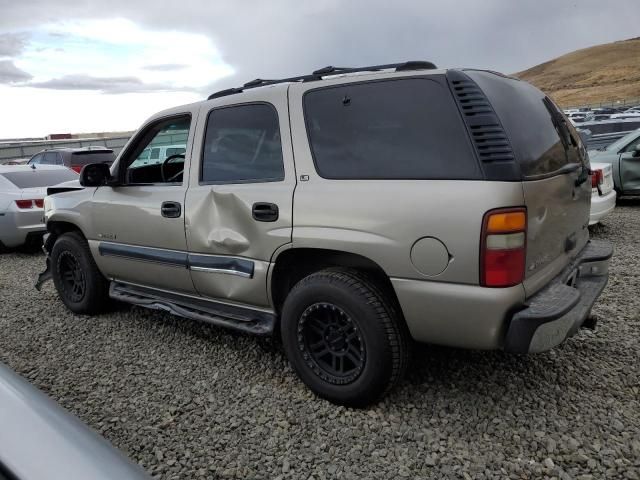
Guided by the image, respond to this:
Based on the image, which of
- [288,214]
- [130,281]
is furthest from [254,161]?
[130,281]

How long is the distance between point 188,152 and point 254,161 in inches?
25.2

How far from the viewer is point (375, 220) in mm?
2721

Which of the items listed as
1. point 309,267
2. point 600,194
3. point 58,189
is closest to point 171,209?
point 309,267

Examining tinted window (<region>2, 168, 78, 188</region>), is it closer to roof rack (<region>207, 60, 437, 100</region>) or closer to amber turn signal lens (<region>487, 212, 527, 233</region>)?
roof rack (<region>207, 60, 437, 100</region>)

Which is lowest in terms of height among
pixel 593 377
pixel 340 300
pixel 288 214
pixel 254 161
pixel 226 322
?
pixel 593 377

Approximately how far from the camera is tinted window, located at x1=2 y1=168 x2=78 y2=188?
27.1 ft

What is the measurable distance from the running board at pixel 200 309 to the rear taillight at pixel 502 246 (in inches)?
56.7

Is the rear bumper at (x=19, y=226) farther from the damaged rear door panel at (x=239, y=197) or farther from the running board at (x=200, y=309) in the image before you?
the damaged rear door panel at (x=239, y=197)

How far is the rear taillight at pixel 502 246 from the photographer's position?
7.97 feet

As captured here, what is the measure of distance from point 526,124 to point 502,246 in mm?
793

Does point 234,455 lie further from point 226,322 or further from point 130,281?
point 130,281

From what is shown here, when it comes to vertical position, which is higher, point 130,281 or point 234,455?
point 130,281

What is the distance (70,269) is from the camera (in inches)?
193

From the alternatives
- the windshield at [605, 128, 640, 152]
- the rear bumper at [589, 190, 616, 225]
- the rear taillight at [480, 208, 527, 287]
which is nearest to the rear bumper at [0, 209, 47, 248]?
the rear taillight at [480, 208, 527, 287]
